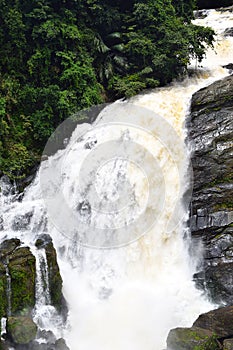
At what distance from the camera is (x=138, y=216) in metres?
10.9

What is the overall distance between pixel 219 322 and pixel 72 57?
32.4 feet

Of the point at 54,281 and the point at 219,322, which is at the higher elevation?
the point at 54,281

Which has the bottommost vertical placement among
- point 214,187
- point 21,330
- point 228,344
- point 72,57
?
point 228,344

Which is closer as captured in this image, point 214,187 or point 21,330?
point 21,330

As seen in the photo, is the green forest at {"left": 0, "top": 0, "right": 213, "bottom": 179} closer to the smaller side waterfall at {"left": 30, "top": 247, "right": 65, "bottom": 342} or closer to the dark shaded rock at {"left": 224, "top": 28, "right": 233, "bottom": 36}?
the dark shaded rock at {"left": 224, "top": 28, "right": 233, "bottom": 36}

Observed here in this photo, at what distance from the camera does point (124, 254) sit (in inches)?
417

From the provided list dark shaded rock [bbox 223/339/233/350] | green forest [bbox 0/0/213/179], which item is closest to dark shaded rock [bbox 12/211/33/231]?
green forest [bbox 0/0/213/179]

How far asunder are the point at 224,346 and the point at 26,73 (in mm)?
10607

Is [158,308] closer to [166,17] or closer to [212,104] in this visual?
[212,104]

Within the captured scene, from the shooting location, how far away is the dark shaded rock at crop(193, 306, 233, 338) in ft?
27.0

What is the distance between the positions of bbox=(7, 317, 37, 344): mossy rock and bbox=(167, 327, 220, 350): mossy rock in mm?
2755

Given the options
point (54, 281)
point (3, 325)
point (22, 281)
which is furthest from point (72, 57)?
point (3, 325)

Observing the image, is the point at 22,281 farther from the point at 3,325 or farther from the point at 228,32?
the point at 228,32

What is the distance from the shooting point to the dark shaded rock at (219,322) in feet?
27.0
